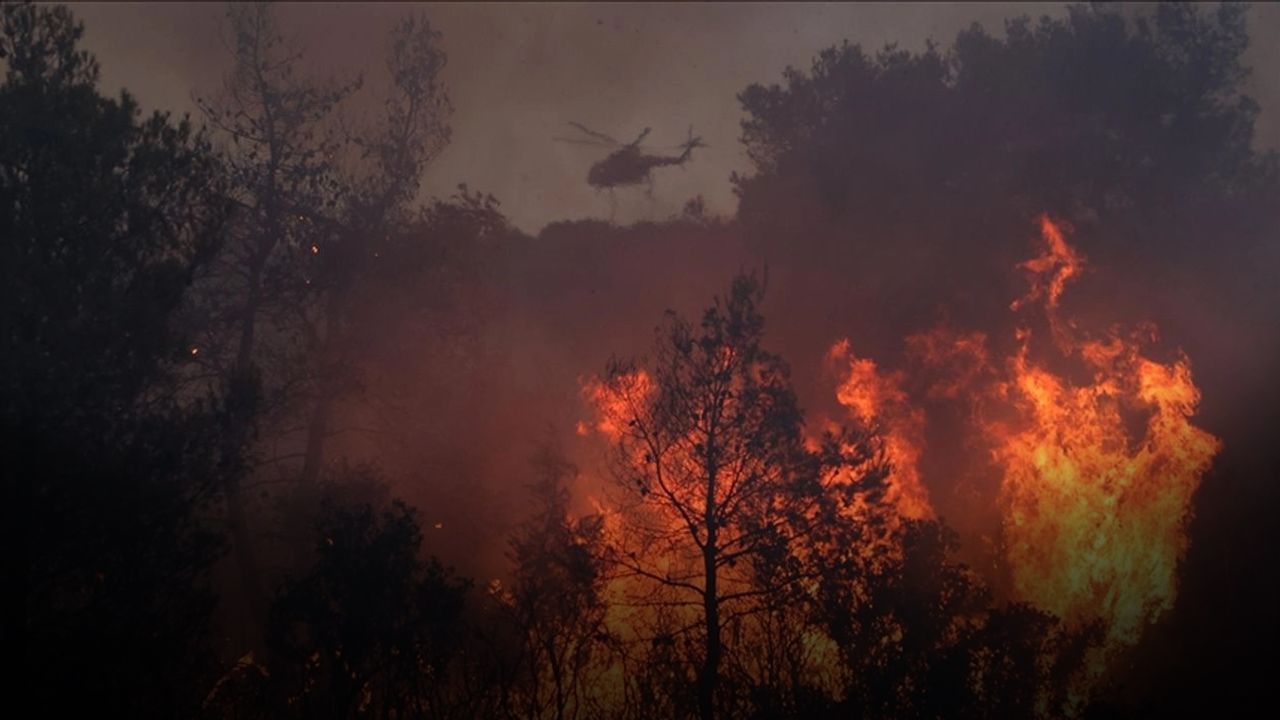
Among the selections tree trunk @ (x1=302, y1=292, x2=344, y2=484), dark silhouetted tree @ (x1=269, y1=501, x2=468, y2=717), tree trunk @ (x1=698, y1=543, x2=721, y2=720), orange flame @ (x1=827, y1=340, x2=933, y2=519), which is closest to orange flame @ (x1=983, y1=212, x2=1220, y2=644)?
orange flame @ (x1=827, y1=340, x2=933, y2=519)

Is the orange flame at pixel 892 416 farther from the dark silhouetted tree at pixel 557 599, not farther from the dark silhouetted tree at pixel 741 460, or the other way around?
the dark silhouetted tree at pixel 557 599

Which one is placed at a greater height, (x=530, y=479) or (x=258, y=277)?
(x=258, y=277)

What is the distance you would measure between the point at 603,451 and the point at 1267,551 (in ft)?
66.9

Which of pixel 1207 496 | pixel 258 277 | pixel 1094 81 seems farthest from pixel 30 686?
pixel 1094 81

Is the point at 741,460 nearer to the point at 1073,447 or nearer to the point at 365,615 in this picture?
the point at 365,615

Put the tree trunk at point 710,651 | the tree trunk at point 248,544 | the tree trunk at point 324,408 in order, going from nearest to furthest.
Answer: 1. the tree trunk at point 710,651
2. the tree trunk at point 248,544
3. the tree trunk at point 324,408

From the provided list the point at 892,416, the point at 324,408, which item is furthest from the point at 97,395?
the point at 892,416

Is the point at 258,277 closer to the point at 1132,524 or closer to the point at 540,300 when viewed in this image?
the point at 540,300

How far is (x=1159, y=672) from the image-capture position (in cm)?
2169

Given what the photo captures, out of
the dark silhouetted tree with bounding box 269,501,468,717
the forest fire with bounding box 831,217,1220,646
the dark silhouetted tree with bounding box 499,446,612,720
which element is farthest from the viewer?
the forest fire with bounding box 831,217,1220,646

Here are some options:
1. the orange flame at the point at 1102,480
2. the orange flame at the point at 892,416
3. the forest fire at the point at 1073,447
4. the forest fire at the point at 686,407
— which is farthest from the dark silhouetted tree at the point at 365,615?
the orange flame at the point at 1102,480

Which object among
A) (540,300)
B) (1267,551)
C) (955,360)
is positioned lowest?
(1267,551)

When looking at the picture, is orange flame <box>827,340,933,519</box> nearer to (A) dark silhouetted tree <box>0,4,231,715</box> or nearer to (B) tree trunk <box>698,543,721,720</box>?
(B) tree trunk <box>698,543,721,720</box>

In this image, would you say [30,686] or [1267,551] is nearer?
[30,686]
